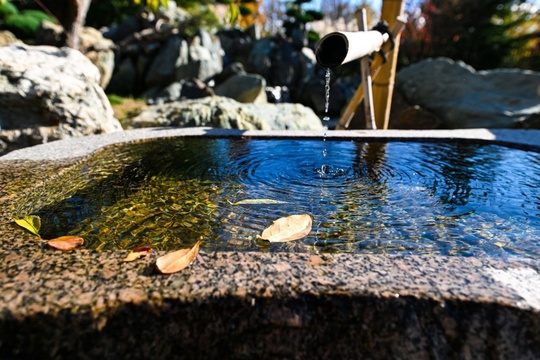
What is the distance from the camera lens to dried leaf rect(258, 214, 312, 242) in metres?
1.55

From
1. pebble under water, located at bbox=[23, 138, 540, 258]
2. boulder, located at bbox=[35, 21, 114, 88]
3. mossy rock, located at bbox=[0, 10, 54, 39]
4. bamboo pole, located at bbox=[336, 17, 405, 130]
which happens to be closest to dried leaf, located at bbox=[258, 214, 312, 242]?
pebble under water, located at bbox=[23, 138, 540, 258]

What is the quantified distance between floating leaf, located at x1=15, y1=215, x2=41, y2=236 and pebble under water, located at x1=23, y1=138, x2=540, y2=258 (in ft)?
0.14

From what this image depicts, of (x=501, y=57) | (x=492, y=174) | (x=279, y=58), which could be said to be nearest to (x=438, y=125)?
(x=492, y=174)

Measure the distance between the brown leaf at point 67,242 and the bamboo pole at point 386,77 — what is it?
434 cm

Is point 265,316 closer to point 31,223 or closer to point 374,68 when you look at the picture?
point 31,223

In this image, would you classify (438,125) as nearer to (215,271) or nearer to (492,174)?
(492,174)

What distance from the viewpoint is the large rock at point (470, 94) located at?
20.7 ft

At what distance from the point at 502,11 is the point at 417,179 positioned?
15524 mm

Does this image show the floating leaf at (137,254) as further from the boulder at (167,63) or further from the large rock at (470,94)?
the boulder at (167,63)

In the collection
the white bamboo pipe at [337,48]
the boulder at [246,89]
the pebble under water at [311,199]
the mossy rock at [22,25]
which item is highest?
the mossy rock at [22,25]

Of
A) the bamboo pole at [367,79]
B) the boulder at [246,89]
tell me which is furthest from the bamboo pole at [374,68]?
the boulder at [246,89]

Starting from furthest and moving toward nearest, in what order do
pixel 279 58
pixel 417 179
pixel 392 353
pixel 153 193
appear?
pixel 279 58 → pixel 417 179 → pixel 153 193 → pixel 392 353

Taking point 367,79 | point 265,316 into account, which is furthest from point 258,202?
point 367,79

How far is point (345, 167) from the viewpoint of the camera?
2.82m
